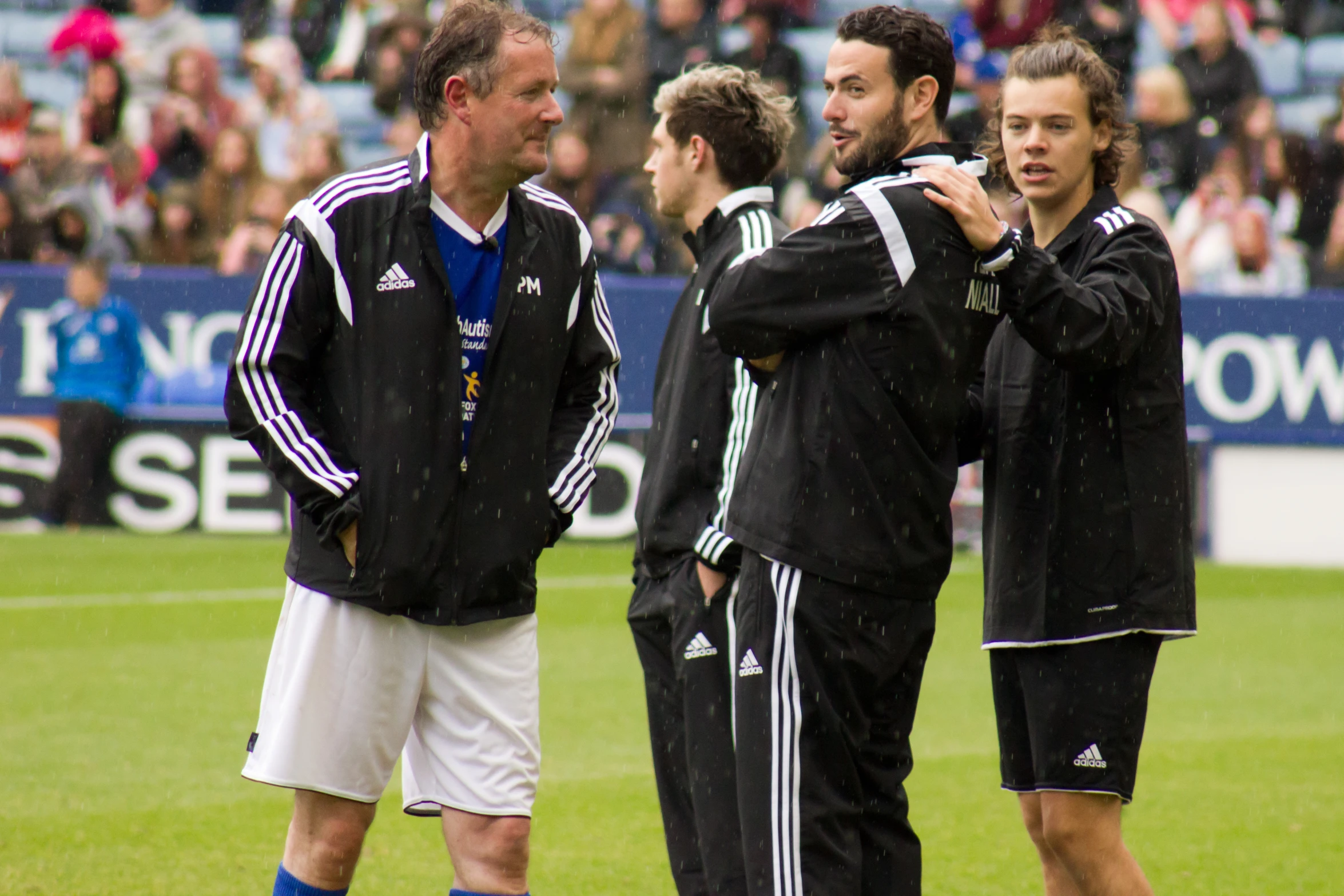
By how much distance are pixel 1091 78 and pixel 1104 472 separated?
895mm

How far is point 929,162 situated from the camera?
3.51 metres

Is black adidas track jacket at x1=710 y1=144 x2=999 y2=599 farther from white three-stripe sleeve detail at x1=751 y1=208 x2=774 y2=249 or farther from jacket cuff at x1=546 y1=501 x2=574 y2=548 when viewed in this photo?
white three-stripe sleeve detail at x1=751 y1=208 x2=774 y2=249

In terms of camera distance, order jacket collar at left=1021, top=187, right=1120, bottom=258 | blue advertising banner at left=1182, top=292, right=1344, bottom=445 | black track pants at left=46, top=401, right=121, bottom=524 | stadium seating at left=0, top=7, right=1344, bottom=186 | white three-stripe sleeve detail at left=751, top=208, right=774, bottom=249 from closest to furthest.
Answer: jacket collar at left=1021, top=187, right=1120, bottom=258 < white three-stripe sleeve detail at left=751, top=208, right=774, bottom=249 < blue advertising banner at left=1182, top=292, right=1344, bottom=445 < black track pants at left=46, top=401, right=121, bottom=524 < stadium seating at left=0, top=7, right=1344, bottom=186

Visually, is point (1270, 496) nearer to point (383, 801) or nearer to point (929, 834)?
point (929, 834)

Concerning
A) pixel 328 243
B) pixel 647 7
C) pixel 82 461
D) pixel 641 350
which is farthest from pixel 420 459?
pixel 647 7

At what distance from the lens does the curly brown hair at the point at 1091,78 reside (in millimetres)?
3773

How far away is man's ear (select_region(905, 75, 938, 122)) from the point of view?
3.54 metres

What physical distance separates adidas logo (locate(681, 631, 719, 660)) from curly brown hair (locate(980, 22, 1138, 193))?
130 cm

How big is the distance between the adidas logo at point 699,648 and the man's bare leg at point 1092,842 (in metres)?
0.87

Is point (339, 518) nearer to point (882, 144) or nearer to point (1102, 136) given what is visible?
point (882, 144)

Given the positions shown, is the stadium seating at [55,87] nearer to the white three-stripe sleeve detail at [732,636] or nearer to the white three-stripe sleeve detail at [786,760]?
the white three-stripe sleeve detail at [732,636]

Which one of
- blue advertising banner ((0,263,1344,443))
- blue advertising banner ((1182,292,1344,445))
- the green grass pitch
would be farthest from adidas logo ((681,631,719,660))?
blue advertising banner ((1182,292,1344,445))

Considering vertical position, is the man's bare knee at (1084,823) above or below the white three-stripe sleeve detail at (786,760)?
below

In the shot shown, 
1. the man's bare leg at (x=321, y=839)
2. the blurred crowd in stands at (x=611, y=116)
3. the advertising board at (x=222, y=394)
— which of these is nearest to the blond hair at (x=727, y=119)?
the man's bare leg at (x=321, y=839)
